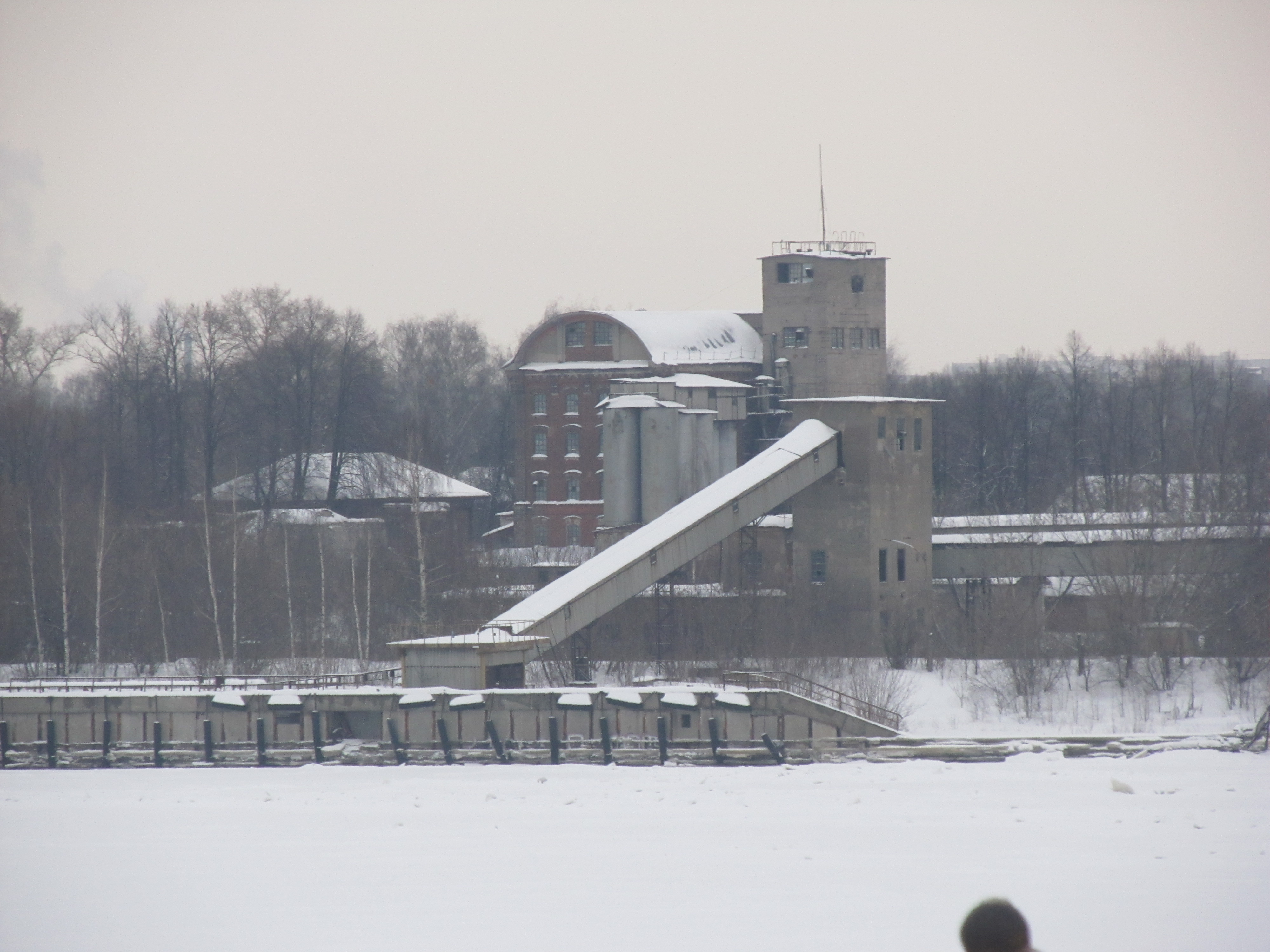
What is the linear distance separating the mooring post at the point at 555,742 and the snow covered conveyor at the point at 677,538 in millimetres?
3924

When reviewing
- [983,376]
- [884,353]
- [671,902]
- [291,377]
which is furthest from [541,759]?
[983,376]

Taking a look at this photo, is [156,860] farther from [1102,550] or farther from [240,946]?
[1102,550]

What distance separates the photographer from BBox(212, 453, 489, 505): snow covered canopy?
59.6 metres

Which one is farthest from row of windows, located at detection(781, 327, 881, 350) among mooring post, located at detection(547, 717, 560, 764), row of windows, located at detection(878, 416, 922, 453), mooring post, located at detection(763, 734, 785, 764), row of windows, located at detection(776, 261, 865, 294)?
mooring post, located at detection(547, 717, 560, 764)

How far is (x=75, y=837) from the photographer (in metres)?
21.6

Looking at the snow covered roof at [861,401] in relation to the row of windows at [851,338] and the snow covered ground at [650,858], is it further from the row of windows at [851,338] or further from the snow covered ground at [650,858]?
the snow covered ground at [650,858]

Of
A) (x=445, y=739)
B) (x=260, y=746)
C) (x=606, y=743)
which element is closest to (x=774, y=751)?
(x=606, y=743)

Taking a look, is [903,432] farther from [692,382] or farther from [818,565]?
[692,382]

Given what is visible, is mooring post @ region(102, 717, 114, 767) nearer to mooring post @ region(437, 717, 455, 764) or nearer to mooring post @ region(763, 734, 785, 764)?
mooring post @ region(437, 717, 455, 764)

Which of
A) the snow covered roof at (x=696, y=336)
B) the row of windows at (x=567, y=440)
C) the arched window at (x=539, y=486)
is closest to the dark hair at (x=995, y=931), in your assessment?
the snow covered roof at (x=696, y=336)

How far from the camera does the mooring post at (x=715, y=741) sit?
2906 cm

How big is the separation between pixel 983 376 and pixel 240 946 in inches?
2636

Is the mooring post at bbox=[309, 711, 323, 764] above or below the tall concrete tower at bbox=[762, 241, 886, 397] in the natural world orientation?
below

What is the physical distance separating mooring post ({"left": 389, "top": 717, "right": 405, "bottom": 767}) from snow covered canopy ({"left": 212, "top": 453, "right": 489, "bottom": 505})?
29.1 meters
